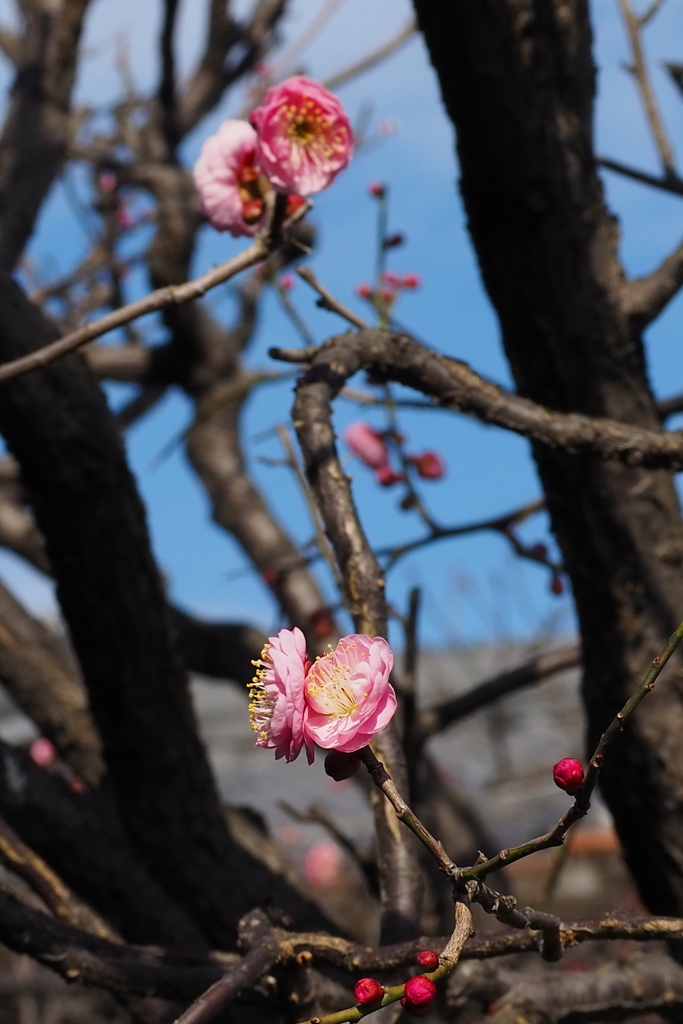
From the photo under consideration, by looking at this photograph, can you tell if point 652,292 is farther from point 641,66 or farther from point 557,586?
point 557,586

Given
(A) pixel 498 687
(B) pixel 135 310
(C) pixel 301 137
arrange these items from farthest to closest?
(A) pixel 498 687 → (C) pixel 301 137 → (B) pixel 135 310

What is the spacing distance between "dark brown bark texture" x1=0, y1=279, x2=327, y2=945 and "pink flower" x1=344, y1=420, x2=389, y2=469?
115 centimetres

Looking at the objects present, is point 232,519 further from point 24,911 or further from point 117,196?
point 24,911

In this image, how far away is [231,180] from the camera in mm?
1575

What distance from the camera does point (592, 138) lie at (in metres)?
1.87

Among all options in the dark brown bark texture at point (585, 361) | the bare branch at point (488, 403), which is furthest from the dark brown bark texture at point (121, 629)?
the dark brown bark texture at point (585, 361)

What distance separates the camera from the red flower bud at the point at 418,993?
0.81m

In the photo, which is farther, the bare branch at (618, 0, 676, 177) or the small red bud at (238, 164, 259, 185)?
the bare branch at (618, 0, 676, 177)

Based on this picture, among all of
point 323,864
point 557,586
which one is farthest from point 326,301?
point 323,864

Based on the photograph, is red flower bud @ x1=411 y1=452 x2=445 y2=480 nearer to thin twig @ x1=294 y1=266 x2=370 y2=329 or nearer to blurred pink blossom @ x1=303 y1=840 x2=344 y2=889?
thin twig @ x1=294 y1=266 x2=370 y2=329

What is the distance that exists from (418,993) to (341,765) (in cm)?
20

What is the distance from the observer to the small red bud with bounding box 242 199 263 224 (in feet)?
5.15

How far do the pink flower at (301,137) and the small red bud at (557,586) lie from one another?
4.44ft

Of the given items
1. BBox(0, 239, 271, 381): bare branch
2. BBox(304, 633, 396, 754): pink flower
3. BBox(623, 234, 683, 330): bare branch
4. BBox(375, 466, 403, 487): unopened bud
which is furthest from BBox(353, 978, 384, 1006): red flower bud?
BBox(375, 466, 403, 487): unopened bud
